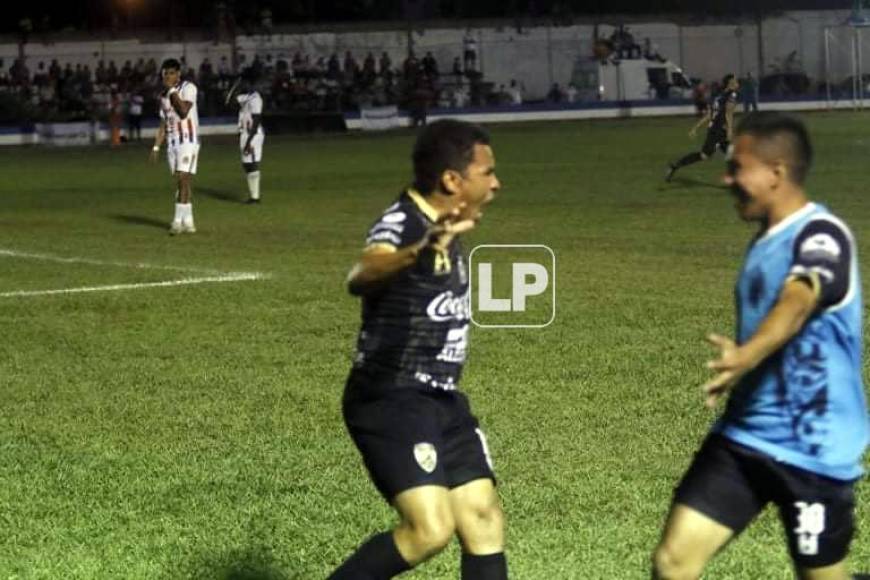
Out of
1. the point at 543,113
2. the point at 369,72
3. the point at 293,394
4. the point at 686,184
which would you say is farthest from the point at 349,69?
the point at 293,394

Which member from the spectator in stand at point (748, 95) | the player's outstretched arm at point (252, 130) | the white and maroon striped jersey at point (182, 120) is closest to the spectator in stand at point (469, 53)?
the spectator in stand at point (748, 95)

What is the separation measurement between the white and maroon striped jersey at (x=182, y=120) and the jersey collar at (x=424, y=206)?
59.4 ft

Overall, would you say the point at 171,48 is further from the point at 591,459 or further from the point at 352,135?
the point at 591,459

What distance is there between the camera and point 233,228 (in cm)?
2567

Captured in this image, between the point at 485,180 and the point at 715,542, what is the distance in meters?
1.49

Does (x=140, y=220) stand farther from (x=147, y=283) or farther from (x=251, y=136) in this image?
(x=147, y=283)

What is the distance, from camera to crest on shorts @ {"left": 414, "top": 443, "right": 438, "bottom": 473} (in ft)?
20.7

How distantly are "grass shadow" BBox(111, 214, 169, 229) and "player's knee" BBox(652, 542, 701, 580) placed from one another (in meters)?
20.7

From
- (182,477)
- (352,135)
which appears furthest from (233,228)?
(352,135)

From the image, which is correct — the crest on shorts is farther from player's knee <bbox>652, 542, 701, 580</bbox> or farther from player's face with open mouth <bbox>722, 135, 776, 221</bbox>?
player's face with open mouth <bbox>722, 135, 776, 221</bbox>

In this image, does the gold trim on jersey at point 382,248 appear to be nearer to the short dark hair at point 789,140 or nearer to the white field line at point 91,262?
the short dark hair at point 789,140

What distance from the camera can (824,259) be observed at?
5598mm

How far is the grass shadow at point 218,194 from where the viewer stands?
3123 centimetres
